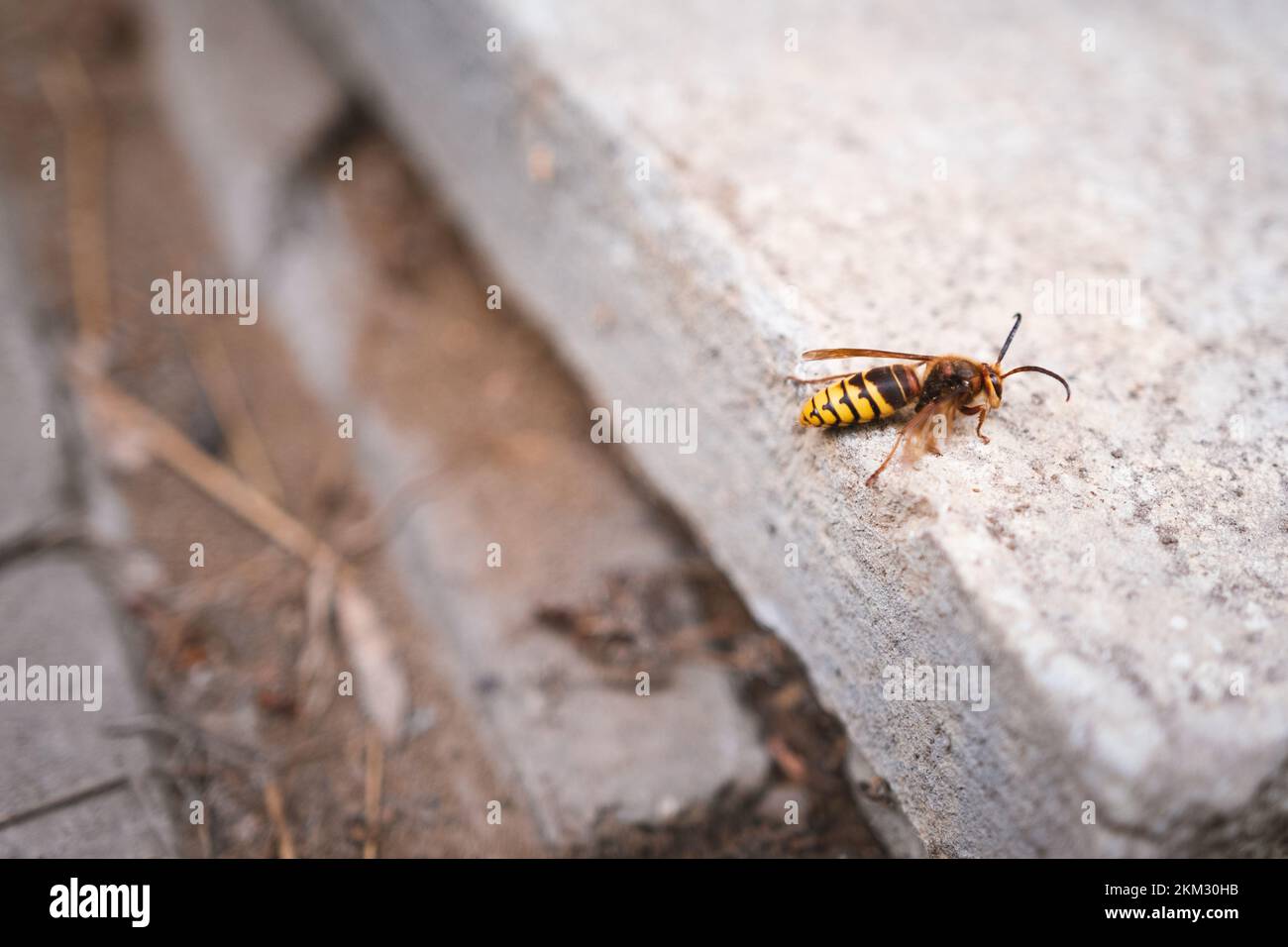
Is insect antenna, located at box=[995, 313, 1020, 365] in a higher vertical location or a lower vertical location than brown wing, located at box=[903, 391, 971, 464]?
higher

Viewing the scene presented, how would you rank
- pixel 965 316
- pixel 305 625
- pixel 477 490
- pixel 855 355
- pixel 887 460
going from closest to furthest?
pixel 887 460 < pixel 855 355 < pixel 965 316 < pixel 305 625 < pixel 477 490

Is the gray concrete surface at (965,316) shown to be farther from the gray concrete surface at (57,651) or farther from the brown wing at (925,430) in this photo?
the gray concrete surface at (57,651)

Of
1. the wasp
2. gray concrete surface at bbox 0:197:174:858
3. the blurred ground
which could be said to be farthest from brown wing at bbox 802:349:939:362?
gray concrete surface at bbox 0:197:174:858

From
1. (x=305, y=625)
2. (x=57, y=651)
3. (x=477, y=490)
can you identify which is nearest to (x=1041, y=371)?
(x=477, y=490)

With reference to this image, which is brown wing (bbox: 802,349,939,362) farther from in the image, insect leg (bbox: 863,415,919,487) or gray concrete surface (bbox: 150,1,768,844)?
gray concrete surface (bbox: 150,1,768,844)

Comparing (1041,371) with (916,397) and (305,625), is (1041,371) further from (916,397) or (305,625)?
(305,625)

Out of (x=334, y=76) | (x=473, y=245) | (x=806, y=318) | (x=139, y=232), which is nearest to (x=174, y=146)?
(x=139, y=232)
